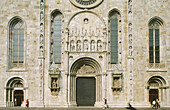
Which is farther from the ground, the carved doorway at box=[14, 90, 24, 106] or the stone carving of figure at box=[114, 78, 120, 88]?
the stone carving of figure at box=[114, 78, 120, 88]

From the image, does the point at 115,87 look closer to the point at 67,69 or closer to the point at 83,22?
the point at 67,69

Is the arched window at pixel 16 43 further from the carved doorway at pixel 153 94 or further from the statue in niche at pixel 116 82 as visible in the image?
the carved doorway at pixel 153 94

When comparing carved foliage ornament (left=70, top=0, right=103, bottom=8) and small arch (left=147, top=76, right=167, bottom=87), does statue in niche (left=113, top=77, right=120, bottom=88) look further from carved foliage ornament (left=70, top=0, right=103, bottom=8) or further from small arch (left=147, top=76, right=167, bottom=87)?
carved foliage ornament (left=70, top=0, right=103, bottom=8)

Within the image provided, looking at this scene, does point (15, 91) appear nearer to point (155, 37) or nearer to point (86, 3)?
point (86, 3)

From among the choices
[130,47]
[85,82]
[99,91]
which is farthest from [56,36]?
[130,47]

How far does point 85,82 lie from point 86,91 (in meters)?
1.09

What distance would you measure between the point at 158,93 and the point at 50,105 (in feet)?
43.0

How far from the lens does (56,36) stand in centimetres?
3177

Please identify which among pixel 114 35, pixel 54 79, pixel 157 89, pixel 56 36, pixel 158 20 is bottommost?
pixel 157 89

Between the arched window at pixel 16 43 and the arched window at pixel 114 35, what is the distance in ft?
36.2

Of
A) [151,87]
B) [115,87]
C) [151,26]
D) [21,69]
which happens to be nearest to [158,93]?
[151,87]

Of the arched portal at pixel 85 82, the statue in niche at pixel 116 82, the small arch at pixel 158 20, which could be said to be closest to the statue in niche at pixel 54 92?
the arched portal at pixel 85 82

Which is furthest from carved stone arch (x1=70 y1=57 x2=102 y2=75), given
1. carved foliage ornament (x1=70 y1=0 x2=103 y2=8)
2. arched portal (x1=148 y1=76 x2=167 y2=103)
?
carved foliage ornament (x1=70 y1=0 x2=103 y2=8)

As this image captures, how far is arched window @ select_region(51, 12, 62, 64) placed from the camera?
1235 inches
